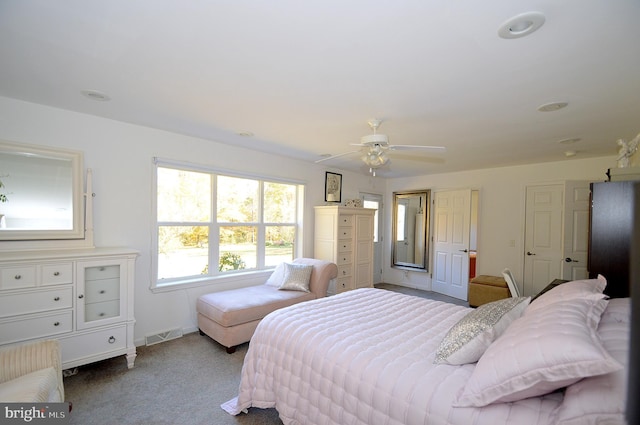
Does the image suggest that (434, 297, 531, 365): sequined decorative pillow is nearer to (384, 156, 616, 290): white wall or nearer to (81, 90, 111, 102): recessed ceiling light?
(81, 90, 111, 102): recessed ceiling light

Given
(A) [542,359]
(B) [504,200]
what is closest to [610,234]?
(A) [542,359]

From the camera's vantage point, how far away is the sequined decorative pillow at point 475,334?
1.54 meters

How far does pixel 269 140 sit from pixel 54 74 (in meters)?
2.05

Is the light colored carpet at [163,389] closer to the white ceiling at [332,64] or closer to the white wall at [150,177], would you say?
the white wall at [150,177]

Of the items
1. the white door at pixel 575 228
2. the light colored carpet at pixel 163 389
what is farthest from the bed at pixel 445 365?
the white door at pixel 575 228

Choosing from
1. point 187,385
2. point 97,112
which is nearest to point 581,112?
point 187,385

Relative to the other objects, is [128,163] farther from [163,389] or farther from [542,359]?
[542,359]

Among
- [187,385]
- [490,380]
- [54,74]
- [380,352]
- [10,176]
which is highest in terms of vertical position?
[54,74]

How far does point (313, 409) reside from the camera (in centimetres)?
172

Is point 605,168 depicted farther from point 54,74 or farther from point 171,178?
point 54,74

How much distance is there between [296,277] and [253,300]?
0.71 m

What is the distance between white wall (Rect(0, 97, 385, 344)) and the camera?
2736 mm

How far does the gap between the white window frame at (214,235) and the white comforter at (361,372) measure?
180cm

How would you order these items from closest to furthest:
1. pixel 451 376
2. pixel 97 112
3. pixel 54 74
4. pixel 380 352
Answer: pixel 451 376 → pixel 380 352 → pixel 54 74 → pixel 97 112
